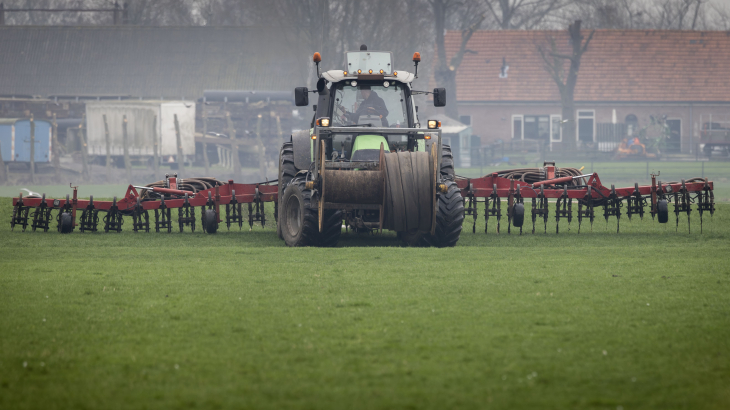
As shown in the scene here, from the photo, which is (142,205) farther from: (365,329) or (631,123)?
(631,123)

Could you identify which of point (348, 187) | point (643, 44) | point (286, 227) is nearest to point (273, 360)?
point (348, 187)

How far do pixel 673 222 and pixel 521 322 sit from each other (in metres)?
11.7

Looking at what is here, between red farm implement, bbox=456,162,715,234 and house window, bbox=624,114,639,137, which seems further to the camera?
house window, bbox=624,114,639,137

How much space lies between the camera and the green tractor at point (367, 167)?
12172 mm

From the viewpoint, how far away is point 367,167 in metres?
12.7

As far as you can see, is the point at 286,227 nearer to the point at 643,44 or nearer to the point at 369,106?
the point at 369,106

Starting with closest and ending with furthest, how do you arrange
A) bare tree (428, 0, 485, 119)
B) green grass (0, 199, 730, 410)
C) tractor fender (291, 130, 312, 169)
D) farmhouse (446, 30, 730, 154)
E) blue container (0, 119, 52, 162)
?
1. green grass (0, 199, 730, 410)
2. tractor fender (291, 130, 312, 169)
3. blue container (0, 119, 52, 162)
4. bare tree (428, 0, 485, 119)
5. farmhouse (446, 30, 730, 154)

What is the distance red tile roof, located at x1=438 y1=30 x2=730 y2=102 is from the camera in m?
52.0

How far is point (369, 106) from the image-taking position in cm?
1398

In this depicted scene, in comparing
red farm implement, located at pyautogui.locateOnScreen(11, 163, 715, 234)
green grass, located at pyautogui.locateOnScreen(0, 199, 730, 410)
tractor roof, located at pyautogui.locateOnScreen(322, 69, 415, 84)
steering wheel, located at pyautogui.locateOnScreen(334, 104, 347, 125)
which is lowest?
green grass, located at pyautogui.locateOnScreen(0, 199, 730, 410)

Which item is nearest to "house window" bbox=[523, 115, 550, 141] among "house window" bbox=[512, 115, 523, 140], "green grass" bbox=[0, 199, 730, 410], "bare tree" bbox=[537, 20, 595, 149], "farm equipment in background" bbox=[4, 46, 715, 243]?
"house window" bbox=[512, 115, 523, 140]

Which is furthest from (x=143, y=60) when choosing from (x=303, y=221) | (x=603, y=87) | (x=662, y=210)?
(x=662, y=210)

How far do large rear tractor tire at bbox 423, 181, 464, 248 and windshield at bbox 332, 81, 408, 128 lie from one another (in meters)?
1.60

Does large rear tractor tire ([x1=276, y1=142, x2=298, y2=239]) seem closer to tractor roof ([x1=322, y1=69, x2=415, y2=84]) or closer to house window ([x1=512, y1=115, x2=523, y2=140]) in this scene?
tractor roof ([x1=322, y1=69, x2=415, y2=84])
